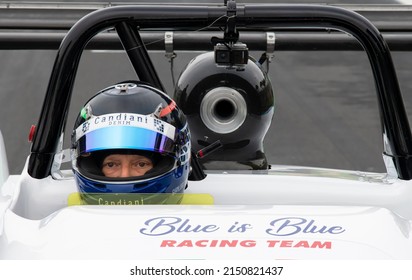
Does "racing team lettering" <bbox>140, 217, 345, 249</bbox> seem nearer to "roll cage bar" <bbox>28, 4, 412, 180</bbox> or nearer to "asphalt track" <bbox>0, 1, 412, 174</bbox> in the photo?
"roll cage bar" <bbox>28, 4, 412, 180</bbox>

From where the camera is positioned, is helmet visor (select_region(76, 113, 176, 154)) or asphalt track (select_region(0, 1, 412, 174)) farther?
asphalt track (select_region(0, 1, 412, 174))

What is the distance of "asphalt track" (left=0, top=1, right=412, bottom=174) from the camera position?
404 inches

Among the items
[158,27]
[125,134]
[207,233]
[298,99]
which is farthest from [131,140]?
[298,99]

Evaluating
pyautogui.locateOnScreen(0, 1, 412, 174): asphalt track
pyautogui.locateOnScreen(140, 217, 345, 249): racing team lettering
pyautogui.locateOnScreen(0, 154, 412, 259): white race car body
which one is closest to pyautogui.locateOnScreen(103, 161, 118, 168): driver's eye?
pyautogui.locateOnScreen(0, 154, 412, 259): white race car body

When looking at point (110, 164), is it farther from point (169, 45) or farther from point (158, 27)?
point (169, 45)

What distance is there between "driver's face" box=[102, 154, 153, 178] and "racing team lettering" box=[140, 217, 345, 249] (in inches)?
18.6

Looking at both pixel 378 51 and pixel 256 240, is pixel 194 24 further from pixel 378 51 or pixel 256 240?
pixel 256 240

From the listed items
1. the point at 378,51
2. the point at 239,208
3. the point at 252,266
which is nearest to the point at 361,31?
the point at 378,51

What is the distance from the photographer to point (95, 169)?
373cm

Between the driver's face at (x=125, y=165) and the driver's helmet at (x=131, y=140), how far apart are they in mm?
25

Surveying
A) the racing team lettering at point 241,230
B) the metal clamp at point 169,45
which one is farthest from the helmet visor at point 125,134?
the metal clamp at point 169,45

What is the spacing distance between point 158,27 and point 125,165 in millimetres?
912

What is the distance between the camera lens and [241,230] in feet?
10.3

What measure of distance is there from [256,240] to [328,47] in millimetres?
3453
